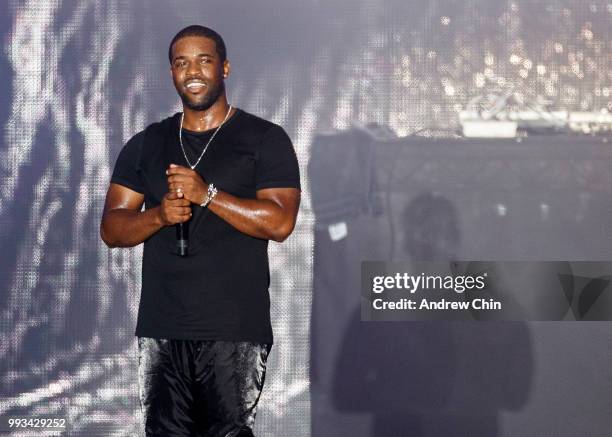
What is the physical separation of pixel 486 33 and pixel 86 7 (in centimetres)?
161

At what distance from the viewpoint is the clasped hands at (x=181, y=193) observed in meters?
2.37

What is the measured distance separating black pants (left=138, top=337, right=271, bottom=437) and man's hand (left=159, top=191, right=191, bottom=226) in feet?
1.18

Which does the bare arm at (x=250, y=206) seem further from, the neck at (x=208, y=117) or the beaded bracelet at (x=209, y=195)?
the neck at (x=208, y=117)

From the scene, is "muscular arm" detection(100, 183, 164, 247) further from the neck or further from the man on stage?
the neck

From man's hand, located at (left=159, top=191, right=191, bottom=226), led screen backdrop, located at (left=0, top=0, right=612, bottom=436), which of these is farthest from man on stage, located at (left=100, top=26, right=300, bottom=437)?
led screen backdrop, located at (left=0, top=0, right=612, bottom=436)

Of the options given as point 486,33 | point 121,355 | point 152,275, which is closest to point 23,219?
point 121,355

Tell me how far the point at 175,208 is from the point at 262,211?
252 mm

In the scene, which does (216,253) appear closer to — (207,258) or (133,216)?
(207,258)

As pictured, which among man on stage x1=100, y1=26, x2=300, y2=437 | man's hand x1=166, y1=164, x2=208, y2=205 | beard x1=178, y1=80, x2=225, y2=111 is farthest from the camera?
beard x1=178, y1=80, x2=225, y2=111

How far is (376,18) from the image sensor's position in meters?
3.56

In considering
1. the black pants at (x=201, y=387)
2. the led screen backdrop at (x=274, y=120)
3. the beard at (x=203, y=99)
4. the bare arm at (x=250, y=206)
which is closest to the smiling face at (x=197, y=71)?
the beard at (x=203, y=99)

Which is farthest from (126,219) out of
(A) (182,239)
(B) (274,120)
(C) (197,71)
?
(B) (274,120)

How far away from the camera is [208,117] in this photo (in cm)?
268

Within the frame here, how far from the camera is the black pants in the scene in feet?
8.14
